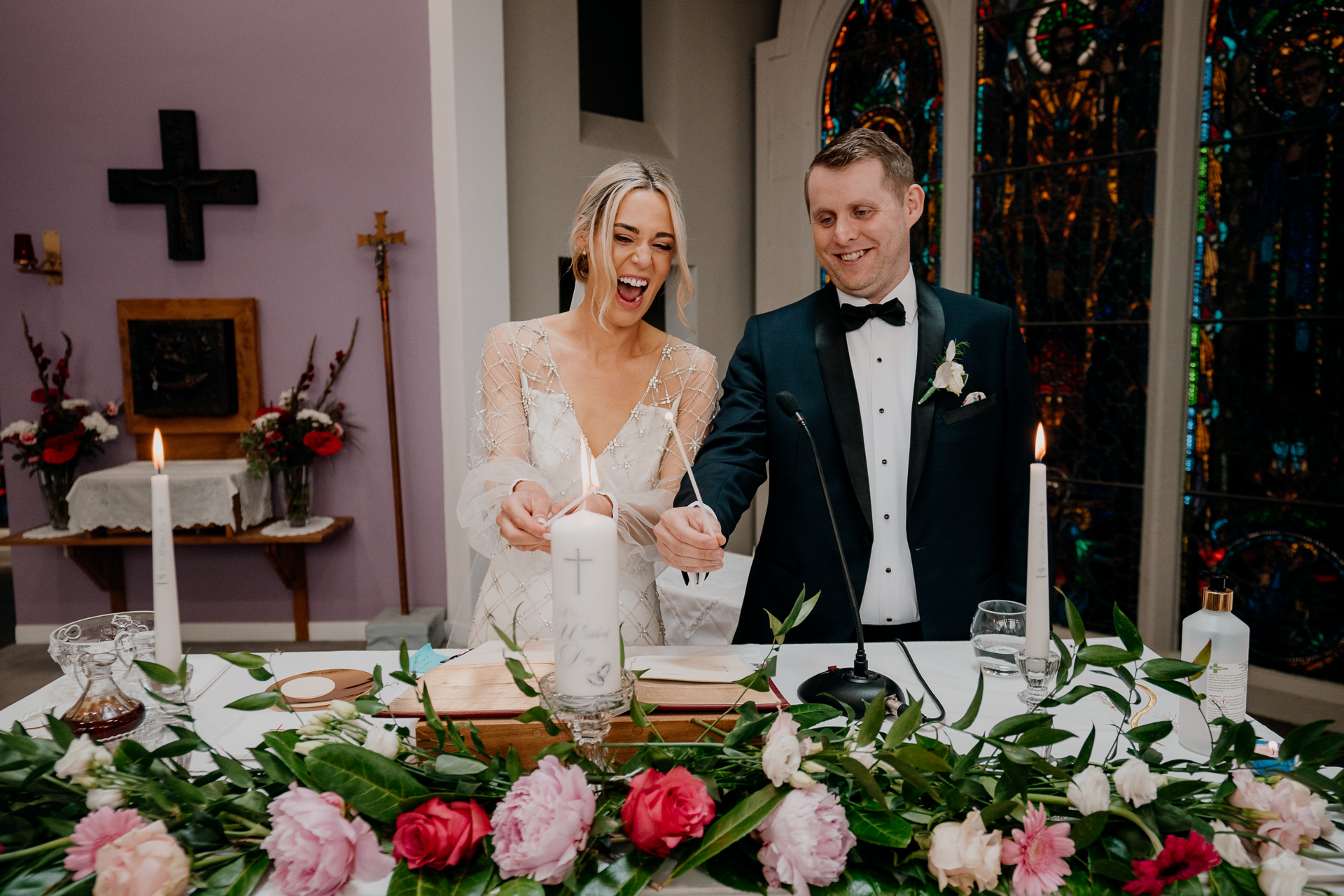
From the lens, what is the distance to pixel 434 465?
182 inches

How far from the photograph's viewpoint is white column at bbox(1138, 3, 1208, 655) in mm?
3795

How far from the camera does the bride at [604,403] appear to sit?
2027 millimetres

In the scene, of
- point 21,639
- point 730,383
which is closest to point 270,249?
point 21,639

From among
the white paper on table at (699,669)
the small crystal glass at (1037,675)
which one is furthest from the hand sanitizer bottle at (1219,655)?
the white paper on table at (699,669)

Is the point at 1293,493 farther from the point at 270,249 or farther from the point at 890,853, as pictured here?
the point at 270,249

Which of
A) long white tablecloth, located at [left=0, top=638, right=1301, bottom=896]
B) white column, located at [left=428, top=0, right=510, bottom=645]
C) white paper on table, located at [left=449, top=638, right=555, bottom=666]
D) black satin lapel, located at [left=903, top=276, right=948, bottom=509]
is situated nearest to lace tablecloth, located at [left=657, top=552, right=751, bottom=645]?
white column, located at [left=428, top=0, right=510, bottom=645]

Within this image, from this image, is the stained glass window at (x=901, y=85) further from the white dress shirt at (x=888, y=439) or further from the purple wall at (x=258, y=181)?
the white dress shirt at (x=888, y=439)

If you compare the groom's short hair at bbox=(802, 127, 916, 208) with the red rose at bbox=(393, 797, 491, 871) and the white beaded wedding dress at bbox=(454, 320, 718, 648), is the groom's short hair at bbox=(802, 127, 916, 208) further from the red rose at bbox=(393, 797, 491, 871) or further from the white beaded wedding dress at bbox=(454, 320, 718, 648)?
the red rose at bbox=(393, 797, 491, 871)

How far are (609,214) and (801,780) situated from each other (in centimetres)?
152

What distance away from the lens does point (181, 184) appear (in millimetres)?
4367

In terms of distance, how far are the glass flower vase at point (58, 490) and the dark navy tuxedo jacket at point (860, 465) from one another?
3.90 metres

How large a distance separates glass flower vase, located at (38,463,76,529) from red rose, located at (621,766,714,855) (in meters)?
4.64

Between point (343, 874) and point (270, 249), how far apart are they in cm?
435

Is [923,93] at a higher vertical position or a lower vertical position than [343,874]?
higher
